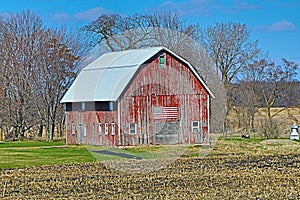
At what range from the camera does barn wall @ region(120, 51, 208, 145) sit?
38.2m

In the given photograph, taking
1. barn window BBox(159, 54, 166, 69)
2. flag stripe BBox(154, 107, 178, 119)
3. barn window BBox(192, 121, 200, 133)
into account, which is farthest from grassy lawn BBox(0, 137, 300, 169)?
barn window BBox(159, 54, 166, 69)

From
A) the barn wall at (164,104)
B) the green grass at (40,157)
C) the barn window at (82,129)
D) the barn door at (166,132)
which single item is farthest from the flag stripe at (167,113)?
the barn window at (82,129)

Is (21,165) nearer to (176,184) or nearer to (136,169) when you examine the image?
(136,169)

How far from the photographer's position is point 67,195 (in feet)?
54.5

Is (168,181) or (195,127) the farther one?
(195,127)

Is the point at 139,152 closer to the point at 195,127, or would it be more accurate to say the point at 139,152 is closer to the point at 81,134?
the point at 195,127

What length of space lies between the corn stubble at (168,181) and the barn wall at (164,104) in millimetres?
11209

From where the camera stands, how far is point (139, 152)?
1312 inches

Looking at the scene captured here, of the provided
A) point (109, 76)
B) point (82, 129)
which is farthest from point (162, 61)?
point (82, 129)

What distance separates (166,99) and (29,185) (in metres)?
20.9

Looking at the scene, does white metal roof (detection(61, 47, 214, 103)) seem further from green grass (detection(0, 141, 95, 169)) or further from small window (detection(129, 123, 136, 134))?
green grass (detection(0, 141, 95, 169))

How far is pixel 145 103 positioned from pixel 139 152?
5.87 metres

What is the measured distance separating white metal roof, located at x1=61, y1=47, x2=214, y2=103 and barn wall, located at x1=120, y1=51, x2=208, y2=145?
597 millimetres

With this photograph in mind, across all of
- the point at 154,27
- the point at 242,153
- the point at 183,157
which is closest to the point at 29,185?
the point at 183,157
